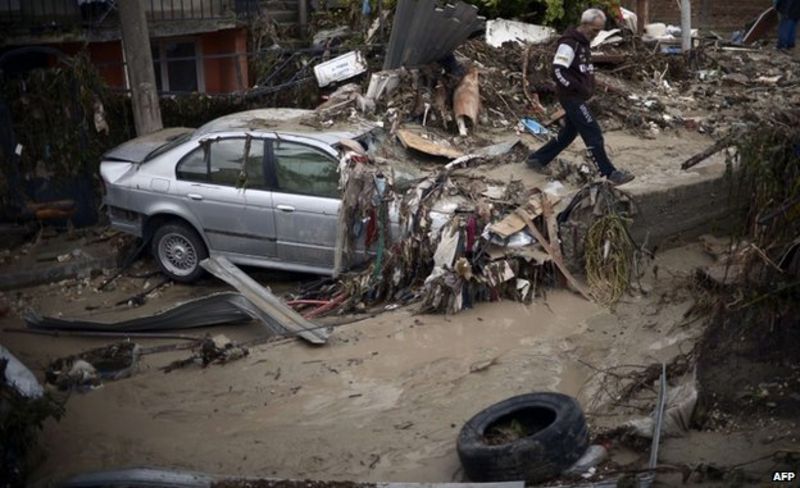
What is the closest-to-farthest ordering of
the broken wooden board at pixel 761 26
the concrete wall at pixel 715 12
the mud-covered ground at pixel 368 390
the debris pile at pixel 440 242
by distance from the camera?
the mud-covered ground at pixel 368 390, the debris pile at pixel 440 242, the broken wooden board at pixel 761 26, the concrete wall at pixel 715 12

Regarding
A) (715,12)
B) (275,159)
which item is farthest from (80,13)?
(715,12)

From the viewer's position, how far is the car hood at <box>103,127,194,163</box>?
39.1 feet

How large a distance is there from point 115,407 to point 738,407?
474 centimetres

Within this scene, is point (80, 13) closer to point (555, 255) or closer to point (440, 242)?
point (440, 242)

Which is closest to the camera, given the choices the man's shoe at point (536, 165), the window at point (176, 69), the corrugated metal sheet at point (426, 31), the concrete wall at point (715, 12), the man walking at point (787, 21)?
the man's shoe at point (536, 165)

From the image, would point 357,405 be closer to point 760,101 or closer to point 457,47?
point 457,47

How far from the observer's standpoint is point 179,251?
1141cm

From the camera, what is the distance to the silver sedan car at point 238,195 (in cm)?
1060

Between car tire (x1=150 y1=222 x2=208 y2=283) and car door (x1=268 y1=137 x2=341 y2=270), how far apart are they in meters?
1.04

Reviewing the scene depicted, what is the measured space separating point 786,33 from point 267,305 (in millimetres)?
11081

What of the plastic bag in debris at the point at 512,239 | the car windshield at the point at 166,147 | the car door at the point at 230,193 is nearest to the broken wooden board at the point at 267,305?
the car door at the point at 230,193

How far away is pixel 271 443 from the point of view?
309 inches

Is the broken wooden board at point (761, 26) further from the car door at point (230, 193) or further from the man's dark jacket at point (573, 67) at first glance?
the car door at point (230, 193)

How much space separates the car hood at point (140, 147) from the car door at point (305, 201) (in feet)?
6.41
